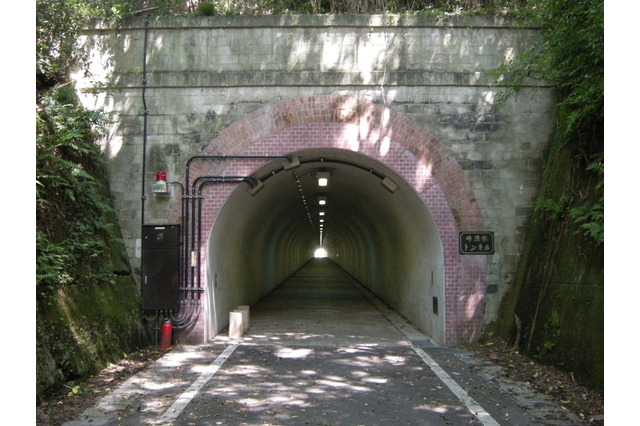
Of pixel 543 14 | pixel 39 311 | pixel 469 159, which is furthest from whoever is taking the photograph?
pixel 469 159

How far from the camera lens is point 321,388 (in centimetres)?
716

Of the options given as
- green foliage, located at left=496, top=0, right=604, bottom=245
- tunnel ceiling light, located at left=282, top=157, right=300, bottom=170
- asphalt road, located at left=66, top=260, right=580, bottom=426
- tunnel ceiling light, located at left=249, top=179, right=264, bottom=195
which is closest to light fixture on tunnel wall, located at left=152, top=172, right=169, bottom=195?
tunnel ceiling light, located at left=249, top=179, right=264, bottom=195

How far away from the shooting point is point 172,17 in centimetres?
1036

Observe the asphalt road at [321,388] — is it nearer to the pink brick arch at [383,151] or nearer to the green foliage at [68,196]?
the pink brick arch at [383,151]

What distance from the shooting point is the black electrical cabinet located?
9.91 meters

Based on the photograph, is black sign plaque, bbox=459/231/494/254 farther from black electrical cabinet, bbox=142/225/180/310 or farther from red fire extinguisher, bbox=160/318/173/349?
red fire extinguisher, bbox=160/318/173/349

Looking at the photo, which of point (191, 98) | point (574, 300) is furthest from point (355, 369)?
point (191, 98)

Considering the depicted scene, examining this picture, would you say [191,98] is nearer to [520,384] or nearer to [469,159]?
[469,159]

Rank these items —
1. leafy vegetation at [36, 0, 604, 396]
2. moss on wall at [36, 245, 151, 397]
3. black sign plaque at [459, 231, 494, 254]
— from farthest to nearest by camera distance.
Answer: black sign plaque at [459, 231, 494, 254], leafy vegetation at [36, 0, 604, 396], moss on wall at [36, 245, 151, 397]

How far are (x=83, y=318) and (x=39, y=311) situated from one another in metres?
0.98

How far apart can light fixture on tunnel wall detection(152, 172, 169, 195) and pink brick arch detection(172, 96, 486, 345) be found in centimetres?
47

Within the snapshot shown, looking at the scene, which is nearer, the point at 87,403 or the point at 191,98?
the point at 87,403

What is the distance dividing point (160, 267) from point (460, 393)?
5.79 meters

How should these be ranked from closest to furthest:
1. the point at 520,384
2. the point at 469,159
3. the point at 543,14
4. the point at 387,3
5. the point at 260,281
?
the point at 520,384 → the point at 543,14 → the point at 469,159 → the point at 387,3 → the point at 260,281
